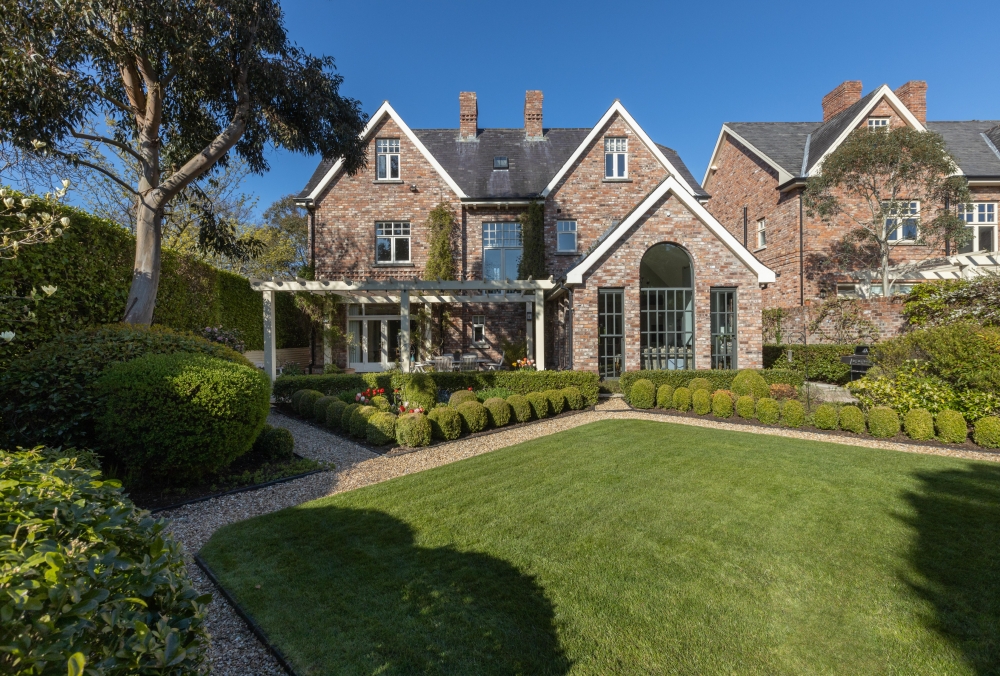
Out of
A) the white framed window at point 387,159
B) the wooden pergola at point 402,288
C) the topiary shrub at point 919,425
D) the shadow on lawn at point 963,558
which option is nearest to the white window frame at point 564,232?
the wooden pergola at point 402,288

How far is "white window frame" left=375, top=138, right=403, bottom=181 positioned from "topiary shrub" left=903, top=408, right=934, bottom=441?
17222 millimetres

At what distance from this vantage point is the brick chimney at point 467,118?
20484 mm

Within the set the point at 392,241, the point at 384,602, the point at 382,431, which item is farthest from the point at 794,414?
the point at 392,241

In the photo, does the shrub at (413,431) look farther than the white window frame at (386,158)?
No

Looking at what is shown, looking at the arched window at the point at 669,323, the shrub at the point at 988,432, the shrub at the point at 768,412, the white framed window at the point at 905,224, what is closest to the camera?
the shrub at the point at 988,432

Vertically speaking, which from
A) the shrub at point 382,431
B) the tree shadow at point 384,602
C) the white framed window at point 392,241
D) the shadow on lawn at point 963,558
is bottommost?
the tree shadow at point 384,602

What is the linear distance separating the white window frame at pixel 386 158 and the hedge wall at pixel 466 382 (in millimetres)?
9756

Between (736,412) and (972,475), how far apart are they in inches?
158

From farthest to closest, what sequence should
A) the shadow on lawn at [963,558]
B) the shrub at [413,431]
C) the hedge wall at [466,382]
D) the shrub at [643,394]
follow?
the hedge wall at [466,382]
the shrub at [643,394]
the shrub at [413,431]
the shadow on lawn at [963,558]

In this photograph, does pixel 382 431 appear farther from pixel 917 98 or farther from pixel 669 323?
pixel 917 98

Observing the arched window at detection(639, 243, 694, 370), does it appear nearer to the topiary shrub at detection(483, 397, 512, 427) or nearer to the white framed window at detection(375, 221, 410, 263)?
the topiary shrub at detection(483, 397, 512, 427)

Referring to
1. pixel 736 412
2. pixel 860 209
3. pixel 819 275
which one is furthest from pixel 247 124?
pixel 860 209

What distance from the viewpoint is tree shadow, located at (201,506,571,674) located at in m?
2.79

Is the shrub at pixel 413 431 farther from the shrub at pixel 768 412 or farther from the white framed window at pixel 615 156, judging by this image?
the white framed window at pixel 615 156
